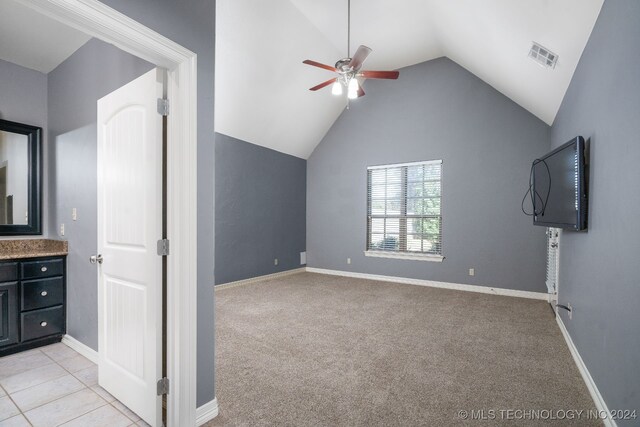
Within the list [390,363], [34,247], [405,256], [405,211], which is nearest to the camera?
[390,363]

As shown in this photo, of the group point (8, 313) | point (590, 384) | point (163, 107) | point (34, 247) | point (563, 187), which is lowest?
point (590, 384)

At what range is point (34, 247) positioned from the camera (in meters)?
3.06

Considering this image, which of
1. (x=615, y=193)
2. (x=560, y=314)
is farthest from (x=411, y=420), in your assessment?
(x=560, y=314)

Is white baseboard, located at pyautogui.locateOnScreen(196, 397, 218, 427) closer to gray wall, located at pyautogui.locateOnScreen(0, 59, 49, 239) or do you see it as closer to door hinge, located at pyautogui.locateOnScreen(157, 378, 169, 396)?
door hinge, located at pyautogui.locateOnScreen(157, 378, 169, 396)

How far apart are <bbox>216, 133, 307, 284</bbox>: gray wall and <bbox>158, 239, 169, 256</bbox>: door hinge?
11.4 feet

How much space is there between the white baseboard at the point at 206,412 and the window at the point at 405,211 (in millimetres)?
4489

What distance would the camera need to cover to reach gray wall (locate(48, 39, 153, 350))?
2494 mm

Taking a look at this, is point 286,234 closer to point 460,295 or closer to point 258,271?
point 258,271

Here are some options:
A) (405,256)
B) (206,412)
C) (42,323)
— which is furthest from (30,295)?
(405,256)

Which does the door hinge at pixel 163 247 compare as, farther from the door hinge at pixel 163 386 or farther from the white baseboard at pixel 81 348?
the white baseboard at pixel 81 348

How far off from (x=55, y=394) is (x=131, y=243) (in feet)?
4.21

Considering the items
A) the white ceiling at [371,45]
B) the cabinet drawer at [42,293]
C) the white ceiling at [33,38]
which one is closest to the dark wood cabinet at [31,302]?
the cabinet drawer at [42,293]

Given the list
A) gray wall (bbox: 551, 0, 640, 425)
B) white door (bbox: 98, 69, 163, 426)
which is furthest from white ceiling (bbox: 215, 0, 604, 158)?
white door (bbox: 98, 69, 163, 426)

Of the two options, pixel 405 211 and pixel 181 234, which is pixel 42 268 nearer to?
pixel 181 234
